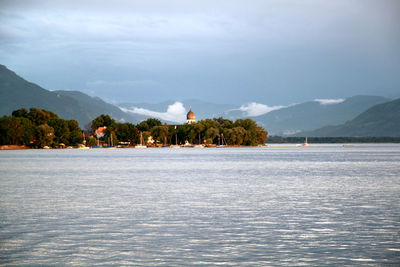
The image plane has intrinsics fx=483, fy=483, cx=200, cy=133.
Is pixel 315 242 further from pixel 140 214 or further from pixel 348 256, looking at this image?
pixel 140 214

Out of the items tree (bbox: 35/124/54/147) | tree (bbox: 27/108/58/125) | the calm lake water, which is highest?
tree (bbox: 27/108/58/125)

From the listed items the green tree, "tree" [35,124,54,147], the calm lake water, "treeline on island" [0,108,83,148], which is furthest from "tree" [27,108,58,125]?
the calm lake water

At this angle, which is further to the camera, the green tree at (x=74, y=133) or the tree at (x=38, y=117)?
Result: the green tree at (x=74, y=133)

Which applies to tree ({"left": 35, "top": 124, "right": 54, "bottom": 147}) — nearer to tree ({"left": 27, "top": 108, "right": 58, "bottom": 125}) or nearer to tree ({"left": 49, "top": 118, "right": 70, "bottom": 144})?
tree ({"left": 49, "top": 118, "right": 70, "bottom": 144})

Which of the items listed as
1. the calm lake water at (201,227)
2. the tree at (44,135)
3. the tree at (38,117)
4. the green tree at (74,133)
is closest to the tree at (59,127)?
the green tree at (74,133)

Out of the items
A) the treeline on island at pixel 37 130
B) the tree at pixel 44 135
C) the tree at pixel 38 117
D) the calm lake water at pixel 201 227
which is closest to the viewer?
the calm lake water at pixel 201 227

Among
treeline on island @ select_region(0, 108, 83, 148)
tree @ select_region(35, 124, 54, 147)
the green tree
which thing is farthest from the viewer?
the green tree

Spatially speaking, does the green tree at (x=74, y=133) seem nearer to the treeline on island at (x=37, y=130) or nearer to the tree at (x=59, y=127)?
the treeline on island at (x=37, y=130)

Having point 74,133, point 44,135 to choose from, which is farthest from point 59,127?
point 44,135

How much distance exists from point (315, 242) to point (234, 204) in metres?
→ 10.3

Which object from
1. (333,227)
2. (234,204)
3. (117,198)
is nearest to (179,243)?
(333,227)

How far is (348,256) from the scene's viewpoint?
48.6ft

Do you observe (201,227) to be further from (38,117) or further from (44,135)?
(38,117)

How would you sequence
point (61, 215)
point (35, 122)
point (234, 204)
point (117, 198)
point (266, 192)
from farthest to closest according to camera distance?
point (35, 122) → point (266, 192) → point (117, 198) → point (234, 204) → point (61, 215)
